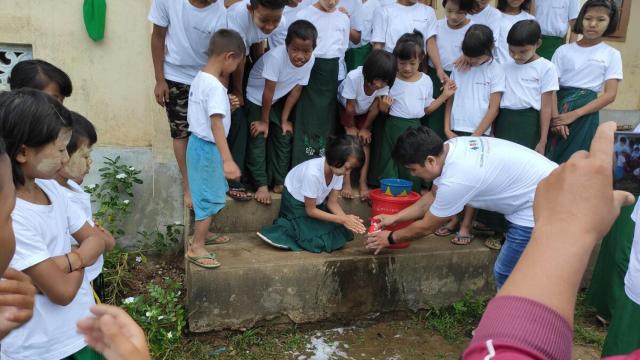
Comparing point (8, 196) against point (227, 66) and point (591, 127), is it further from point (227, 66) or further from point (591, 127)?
point (591, 127)

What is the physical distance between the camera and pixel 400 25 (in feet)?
13.0

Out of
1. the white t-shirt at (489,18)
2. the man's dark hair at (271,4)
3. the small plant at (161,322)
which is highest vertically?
the white t-shirt at (489,18)

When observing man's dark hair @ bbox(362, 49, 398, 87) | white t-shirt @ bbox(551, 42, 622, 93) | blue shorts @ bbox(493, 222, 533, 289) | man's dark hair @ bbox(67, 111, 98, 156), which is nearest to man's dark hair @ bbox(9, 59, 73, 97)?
man's dark hair @ bbox(67, 111, 98, 156)

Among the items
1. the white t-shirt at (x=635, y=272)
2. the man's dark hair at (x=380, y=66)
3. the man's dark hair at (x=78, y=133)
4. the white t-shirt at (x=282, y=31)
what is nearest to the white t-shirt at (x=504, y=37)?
the man's dark hair at (x=380, y=66)

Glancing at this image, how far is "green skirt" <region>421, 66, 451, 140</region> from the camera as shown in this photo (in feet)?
13.1

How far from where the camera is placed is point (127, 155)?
3.97m

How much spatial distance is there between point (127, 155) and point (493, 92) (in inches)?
119

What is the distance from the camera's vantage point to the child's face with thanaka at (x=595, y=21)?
3.53m

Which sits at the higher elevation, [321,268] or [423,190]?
[423,190]

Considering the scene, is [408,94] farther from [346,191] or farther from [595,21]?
[595,21]

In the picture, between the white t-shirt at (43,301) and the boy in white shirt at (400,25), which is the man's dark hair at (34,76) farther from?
the boy in white shirt at (400,25)

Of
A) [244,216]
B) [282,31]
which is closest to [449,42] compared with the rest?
[282,31]

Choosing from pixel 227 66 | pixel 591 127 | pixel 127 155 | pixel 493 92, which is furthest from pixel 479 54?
pixel 127 155

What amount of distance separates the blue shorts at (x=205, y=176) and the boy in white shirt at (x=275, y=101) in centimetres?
79
